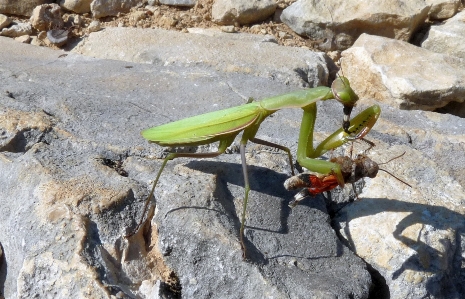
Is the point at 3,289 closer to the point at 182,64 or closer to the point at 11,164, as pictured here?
the point at 11,164

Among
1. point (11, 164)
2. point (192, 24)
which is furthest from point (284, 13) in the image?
point (11, 164)

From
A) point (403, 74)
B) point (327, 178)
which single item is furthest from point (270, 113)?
point (403, 74)

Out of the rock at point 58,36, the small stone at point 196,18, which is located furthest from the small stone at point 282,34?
the rock at point 58,36

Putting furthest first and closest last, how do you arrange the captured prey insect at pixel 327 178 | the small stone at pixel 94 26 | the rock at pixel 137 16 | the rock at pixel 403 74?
the rock at pixel 137 16 < the small stone at pixel 94 26 < the rock at pixel 403 74 < the captured prey insect at pixel 327 178

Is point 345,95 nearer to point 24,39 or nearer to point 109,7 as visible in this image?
point 24,39

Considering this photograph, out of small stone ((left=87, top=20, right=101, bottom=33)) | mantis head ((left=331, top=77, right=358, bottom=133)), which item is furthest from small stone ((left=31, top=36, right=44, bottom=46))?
mantis head ((left=331, top=77, right=358, bottom=133))

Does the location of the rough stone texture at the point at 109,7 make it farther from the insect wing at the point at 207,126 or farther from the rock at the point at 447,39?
the insect wing at the point at 207,126
